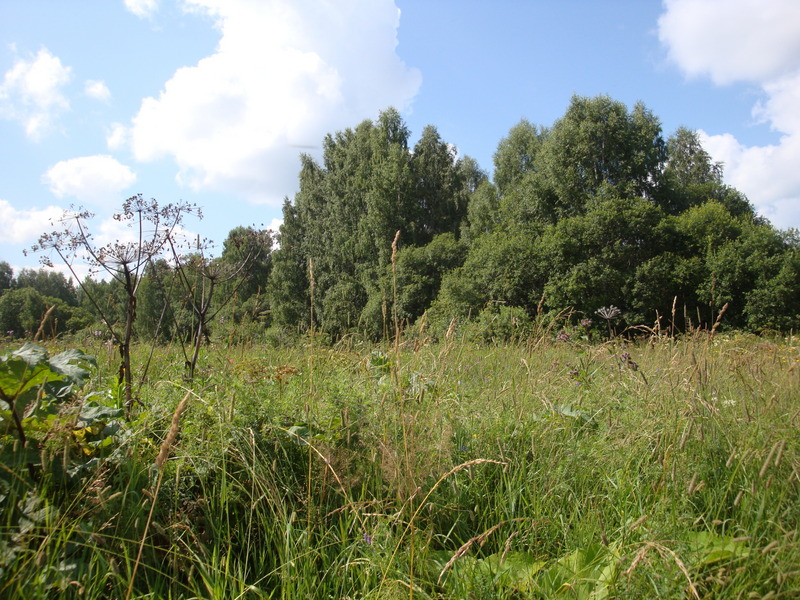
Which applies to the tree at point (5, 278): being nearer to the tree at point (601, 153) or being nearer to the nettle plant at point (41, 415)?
the tree at point (601, 153)

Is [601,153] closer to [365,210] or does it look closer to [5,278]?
[365,210]

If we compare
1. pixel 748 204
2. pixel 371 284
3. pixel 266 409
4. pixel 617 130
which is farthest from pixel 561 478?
pixel 748 204

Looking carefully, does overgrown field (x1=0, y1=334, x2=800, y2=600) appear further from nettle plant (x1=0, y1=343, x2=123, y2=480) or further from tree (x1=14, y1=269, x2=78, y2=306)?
tree (x1=14, y1=269, x2=78, y2=306)

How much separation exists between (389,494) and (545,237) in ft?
81.8

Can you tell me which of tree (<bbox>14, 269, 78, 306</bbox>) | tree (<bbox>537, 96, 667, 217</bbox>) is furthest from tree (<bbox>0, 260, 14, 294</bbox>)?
tree (<bbox>537, 96, 667, 217</bbox>)

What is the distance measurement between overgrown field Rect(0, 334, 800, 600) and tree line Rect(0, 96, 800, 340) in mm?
12802

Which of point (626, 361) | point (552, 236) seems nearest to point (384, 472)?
point (626, 361)

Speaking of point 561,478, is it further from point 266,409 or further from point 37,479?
point 37,479

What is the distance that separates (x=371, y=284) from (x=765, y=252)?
68.7 ft

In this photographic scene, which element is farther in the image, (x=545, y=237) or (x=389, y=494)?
(x=545, y=237)

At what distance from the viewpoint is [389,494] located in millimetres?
1921

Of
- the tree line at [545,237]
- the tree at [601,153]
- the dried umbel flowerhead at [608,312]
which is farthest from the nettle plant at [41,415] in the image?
the tree at [601,153]

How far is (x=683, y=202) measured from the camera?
29.2 metres

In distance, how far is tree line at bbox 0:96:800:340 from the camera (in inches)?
915
